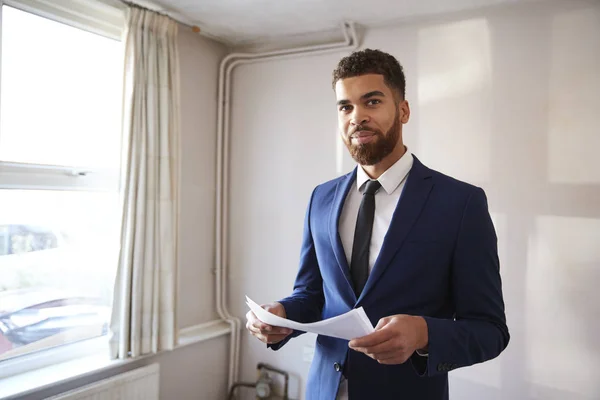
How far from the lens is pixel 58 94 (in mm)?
2148

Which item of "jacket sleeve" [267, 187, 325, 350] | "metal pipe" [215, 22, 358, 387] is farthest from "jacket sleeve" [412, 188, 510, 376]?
"metal pipe" [215, 22, 358, 387]

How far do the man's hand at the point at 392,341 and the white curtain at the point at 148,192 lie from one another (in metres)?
1.52

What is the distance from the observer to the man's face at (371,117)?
1.25m

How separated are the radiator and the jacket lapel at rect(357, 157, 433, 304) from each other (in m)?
1.42

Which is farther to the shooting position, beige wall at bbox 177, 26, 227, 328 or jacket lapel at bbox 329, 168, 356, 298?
beige wall at bbox 177, 26, 227, 328

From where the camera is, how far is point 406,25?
2396 mm

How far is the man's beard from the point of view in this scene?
4.11ft

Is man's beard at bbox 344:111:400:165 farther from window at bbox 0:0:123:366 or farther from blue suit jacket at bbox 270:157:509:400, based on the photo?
window at bbox 0:0:123:366

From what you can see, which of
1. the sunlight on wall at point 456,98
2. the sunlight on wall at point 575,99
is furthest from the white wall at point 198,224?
the sunlight on wall at point 575,99

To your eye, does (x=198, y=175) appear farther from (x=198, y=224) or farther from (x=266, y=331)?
(x=266, y=331)

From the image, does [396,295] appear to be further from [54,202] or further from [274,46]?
[274,46]

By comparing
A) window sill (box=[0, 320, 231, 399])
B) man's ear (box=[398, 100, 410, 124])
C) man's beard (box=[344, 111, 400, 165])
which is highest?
man's ear (box=[398, 100, 410, 124])

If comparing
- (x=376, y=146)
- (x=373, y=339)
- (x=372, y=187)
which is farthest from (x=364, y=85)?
(x=373, y=339)

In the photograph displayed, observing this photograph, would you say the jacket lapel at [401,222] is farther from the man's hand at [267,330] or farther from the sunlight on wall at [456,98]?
the sunlight on wall at [456,98]
